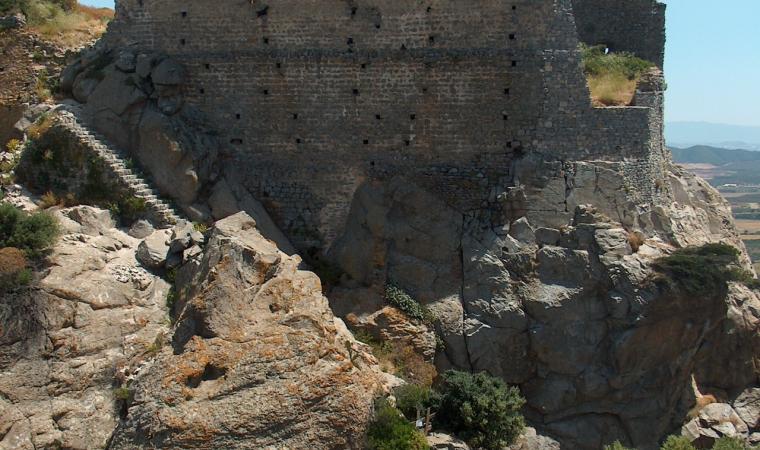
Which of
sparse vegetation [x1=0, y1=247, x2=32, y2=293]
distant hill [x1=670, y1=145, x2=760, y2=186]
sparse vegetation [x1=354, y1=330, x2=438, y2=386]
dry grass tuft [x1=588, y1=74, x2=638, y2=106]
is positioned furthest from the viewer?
distant hill [x1=670, y1=145, x2=760, y2=186]

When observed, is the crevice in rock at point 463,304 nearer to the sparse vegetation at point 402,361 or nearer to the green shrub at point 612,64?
the sparse vegetation at point 402,361

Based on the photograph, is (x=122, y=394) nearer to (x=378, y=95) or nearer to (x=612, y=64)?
(x=378, y=95)

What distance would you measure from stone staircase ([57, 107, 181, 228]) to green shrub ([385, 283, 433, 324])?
15.8 ft

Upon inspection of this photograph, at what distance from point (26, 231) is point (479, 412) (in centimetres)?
887

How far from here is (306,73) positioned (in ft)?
60.5

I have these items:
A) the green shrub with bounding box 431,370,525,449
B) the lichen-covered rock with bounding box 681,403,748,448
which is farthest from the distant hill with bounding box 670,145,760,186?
the green shrub with bounding box 431,370,525,449

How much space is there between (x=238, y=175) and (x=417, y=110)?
4.32m

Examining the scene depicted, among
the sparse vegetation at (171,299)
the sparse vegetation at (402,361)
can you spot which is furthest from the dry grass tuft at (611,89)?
the sparse vegetation at (171,299)

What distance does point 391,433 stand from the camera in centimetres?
1384

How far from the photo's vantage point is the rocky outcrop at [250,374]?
12625 mm

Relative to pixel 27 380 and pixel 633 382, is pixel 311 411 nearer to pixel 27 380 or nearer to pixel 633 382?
pixel 27 380

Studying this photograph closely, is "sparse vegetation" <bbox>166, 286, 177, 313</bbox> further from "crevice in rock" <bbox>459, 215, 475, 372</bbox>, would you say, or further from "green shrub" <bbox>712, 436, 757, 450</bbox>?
"green shrub" <bbox>712, 436, 757, 450</bbox>

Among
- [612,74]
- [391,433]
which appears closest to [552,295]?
[612,74]

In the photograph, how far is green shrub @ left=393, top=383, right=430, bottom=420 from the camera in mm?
15094
